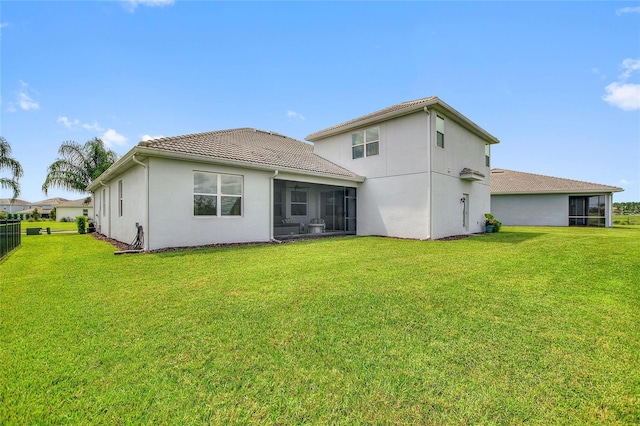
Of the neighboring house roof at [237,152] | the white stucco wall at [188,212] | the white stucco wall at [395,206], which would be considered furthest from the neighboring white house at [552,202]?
the white stucco wall at [188,212]

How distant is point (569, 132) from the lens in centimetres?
1692

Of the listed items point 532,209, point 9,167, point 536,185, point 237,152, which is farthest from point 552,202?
point 9,167

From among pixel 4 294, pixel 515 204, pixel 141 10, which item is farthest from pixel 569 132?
pixel 4 294

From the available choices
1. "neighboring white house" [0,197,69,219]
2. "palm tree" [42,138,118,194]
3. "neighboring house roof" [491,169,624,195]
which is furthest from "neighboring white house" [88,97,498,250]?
"neighboring white house" [0,197,69,219]

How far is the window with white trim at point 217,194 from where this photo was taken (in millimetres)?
9727

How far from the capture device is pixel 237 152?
36.8 ft

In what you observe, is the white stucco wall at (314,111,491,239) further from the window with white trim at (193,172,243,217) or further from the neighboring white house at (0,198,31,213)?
the neighboring white house at (0,198,31,213)

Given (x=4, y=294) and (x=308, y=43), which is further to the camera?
(x=308, y=43)

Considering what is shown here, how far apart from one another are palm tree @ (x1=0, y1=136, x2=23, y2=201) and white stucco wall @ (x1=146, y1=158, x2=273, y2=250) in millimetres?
21055

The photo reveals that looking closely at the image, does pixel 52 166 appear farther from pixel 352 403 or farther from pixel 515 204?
pixel 515 204

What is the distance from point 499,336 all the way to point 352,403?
6.49ft

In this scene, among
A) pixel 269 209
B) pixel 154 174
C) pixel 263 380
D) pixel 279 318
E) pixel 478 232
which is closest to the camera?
pixel 263 380

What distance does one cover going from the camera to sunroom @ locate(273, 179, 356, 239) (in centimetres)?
1545

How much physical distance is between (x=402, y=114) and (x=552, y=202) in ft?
58.0
